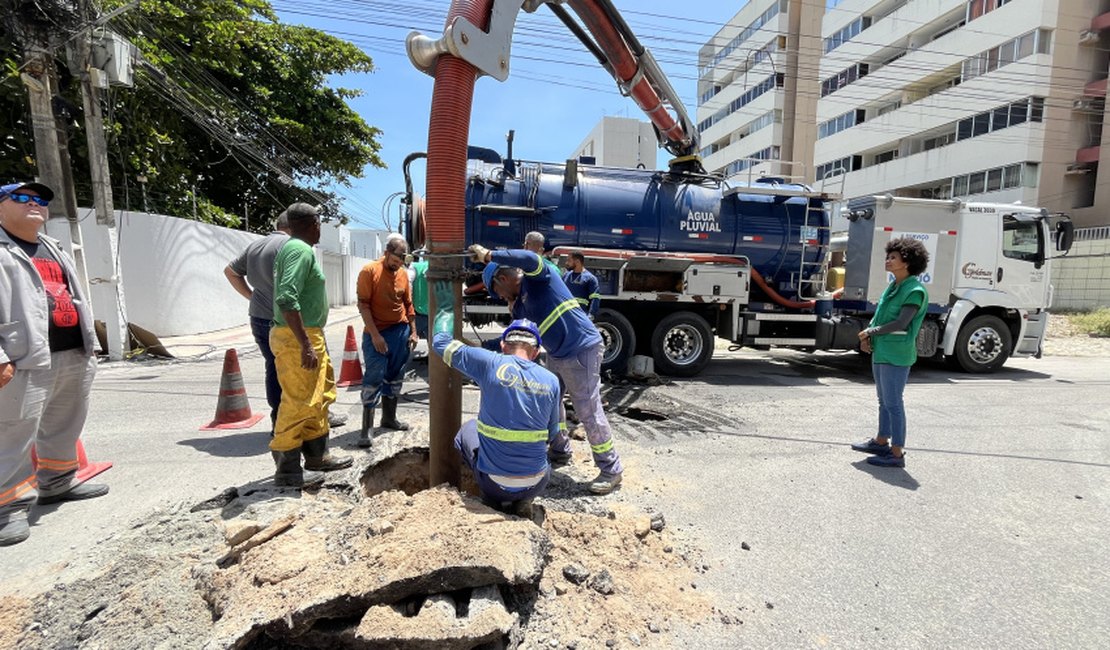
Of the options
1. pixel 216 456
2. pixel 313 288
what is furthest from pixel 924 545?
pixel 216 456

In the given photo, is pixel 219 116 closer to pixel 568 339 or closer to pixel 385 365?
pixel 385 365

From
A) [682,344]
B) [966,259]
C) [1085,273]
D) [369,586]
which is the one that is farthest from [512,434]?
[1085,273]

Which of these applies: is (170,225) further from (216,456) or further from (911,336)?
(911,336)

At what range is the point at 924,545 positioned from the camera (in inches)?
121

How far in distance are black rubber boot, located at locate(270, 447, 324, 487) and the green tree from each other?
8.28m

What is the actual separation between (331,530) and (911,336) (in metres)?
4.31

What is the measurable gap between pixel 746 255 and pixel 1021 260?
4.38 m

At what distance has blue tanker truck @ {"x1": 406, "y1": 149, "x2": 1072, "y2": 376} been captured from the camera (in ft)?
24.7

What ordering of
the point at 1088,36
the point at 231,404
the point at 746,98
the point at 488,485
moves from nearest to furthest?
the point at 488,485
the point at 231,404
the point at 1088,36
the point at 746,98

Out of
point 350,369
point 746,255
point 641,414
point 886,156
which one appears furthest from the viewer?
point 886,156

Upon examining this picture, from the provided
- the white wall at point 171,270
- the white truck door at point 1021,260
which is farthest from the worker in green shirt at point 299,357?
the white truck door at point 1021,260

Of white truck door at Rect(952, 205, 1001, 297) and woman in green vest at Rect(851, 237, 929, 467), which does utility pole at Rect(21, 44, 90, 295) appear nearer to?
woman in green vest at Rect(851, 237, 929, 467)

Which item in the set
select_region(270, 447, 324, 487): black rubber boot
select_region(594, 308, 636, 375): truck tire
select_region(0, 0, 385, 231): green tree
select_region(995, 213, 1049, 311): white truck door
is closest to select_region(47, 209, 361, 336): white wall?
select_region(0, 0, 385, 231): green tree

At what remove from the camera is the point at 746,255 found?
8.16m
